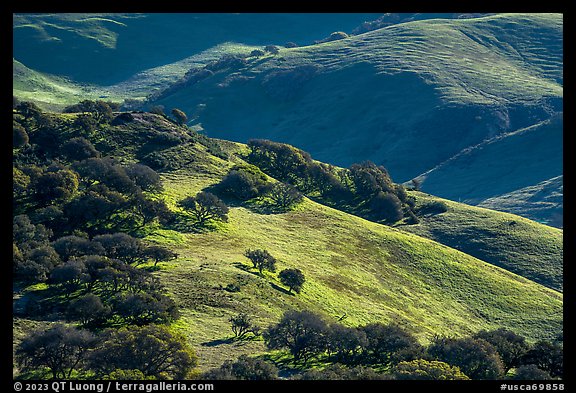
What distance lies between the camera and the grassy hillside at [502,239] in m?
109

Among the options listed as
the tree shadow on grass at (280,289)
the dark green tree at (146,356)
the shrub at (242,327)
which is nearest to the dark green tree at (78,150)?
the tree shadow on grass at (280,289)

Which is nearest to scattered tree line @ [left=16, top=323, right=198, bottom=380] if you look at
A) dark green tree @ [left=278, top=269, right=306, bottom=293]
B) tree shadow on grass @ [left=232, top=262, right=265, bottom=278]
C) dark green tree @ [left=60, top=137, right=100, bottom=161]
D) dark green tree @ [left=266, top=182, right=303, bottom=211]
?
tree shadow on grass @ [left=232, top=262, right=265, bottom=278]

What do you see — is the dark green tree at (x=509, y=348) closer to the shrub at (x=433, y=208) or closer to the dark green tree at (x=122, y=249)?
the dark green tree at (x=122, y=249)

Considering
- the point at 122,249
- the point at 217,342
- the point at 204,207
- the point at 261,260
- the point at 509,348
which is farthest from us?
the point at 204,207

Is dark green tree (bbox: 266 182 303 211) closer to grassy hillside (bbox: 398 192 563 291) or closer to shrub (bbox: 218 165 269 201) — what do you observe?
shrub (bbox: 218 165 269 201)

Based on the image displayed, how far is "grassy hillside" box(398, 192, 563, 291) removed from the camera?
359ft

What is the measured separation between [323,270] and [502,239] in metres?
44.9

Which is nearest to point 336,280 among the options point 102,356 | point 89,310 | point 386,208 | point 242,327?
point 242,327

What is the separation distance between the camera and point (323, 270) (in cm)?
8562

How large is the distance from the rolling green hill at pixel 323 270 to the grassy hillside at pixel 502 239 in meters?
0.36

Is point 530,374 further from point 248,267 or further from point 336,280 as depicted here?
point 336,280
